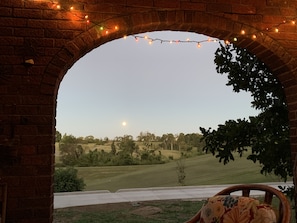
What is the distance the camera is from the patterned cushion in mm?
1380

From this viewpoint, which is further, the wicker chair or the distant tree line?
the distant tree line

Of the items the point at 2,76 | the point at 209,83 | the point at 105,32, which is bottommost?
the point at 2,76

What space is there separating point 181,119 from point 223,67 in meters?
3.67

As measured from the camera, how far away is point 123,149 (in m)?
7.40

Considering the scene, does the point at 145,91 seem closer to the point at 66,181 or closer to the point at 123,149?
the point at 123,149

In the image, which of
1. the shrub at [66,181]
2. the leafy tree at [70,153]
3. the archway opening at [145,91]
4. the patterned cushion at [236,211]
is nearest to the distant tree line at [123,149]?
the leafy tree at [70,153]

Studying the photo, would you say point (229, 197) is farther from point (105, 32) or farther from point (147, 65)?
point (147, 65)

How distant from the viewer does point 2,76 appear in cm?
215

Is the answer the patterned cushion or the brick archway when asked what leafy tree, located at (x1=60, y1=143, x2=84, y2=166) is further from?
the patterned cushion

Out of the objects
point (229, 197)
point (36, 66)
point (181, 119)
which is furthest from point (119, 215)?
point (181, 119)

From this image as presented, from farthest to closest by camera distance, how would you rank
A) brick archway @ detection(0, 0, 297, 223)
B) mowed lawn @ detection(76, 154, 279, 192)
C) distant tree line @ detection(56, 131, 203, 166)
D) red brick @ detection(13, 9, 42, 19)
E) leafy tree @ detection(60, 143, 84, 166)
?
mowed lawn @ detection(76, 154, 279, 192) < distant tree line @ detection(56, 131, 203, 166) < leafy tree @ detection(60, 143, 84, 166) < red brick @ detection(13, 9, 42, 19) < brick archway @ detection(0, 0, 297, 223)

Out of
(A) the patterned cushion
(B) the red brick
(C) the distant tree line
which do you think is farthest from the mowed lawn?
(A) the patterned cushion

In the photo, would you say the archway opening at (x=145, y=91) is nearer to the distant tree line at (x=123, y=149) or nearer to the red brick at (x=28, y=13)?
the distant tree line at (x=123, y=149)

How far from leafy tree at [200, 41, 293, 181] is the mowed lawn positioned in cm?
404
